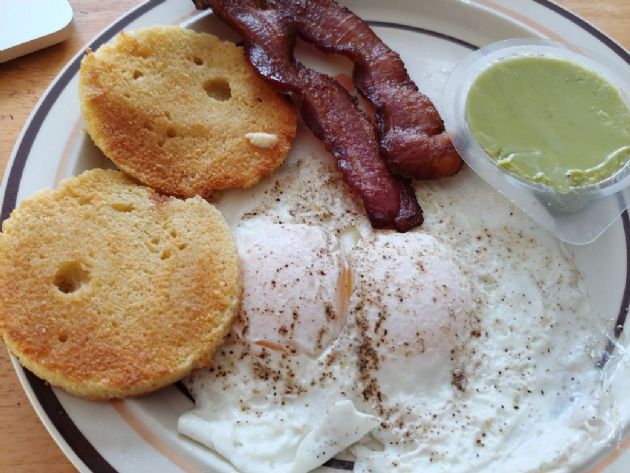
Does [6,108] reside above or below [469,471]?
above

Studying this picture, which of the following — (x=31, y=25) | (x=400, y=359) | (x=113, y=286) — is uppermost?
(x=31, y=25)

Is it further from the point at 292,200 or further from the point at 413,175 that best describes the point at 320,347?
the point at 413,175

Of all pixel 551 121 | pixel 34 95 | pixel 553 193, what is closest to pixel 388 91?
pixel 551 121

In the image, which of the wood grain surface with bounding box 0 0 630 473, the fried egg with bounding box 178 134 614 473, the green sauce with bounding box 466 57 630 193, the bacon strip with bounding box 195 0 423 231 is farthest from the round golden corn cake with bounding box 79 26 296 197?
the green sauce with bounding box 466 57 630 193

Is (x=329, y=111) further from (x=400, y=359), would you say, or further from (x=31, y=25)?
(x=31, y=25)

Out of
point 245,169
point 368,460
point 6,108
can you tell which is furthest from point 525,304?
point 6,108

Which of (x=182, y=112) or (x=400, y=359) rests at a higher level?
(x=182, y=112)
